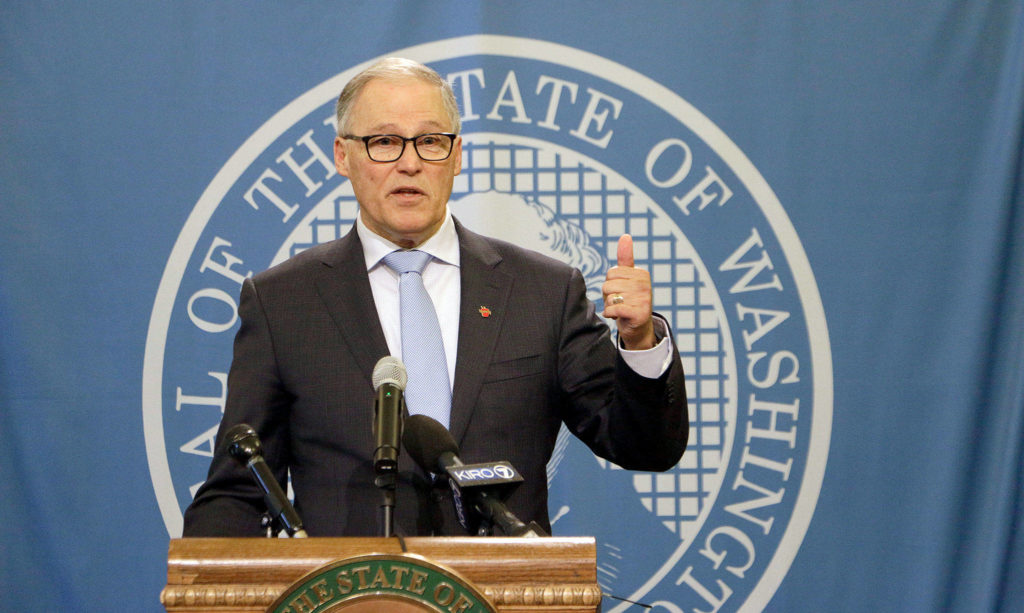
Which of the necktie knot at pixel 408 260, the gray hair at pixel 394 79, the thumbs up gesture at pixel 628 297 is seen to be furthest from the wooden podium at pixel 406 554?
the gray hair at pixel 394 79

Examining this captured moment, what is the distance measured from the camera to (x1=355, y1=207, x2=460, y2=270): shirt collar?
6.18 feet

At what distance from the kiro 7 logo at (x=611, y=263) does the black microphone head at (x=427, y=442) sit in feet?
4.79

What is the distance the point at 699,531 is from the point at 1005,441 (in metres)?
0.85

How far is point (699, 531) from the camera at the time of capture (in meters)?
2.68

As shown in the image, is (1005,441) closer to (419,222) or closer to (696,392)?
(696,392)

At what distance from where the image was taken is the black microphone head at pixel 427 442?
4.19 ft

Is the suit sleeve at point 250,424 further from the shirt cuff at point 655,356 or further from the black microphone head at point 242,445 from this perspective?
the shirt cuff at point 655,356

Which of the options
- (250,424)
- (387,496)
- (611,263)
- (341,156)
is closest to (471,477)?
(387,496)

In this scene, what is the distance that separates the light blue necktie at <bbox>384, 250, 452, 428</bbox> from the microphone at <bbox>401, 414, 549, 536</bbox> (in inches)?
15.7

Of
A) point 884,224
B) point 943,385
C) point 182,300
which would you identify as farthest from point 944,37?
point 182,300

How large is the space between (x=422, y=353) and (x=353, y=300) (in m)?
0.18

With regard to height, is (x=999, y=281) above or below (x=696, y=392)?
above

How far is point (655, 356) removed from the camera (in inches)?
61.2

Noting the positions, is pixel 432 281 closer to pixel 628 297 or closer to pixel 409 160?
pixel 409 160
